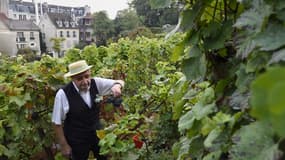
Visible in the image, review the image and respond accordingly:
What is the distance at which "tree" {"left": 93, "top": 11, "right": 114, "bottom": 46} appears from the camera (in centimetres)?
5697

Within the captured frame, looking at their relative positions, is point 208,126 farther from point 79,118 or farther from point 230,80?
point 79,118

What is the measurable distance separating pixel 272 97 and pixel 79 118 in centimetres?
453

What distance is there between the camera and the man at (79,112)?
4.64 metres

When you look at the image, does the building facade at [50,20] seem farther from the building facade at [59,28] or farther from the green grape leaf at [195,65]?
the green grape leaf at [195,65]

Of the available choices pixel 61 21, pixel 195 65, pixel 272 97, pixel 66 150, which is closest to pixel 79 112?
pixel 66 150

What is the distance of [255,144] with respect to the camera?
865mm

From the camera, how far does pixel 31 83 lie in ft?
15.5

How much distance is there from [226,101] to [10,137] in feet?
13.4

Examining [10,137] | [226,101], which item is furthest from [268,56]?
[10,137]

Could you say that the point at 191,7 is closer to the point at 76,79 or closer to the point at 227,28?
the point at 227,28

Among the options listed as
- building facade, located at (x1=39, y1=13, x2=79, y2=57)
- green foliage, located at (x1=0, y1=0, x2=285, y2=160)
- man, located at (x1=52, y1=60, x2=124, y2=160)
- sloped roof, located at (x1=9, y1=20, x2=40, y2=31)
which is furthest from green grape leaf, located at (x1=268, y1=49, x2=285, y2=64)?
building facade, located at (x1=39, y1=13, x2=79, y2=57)

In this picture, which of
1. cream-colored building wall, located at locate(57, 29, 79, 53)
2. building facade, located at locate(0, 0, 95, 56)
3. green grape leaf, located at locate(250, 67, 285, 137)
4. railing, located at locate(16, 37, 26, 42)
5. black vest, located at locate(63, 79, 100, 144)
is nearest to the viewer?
green grape leaf, located at locate(250, 67, 285, 137)

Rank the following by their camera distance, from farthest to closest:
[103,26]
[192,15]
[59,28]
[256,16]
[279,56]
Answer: [59,28], [103,26], [192,15], [256,16], [279,56]

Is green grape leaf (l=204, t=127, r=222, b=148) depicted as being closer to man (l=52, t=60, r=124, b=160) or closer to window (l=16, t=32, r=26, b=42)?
man (l=52, t=60, r=124, b=160)
